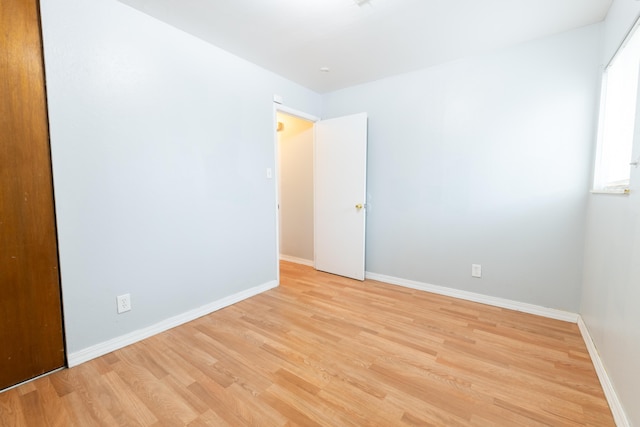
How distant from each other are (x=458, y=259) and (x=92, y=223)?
10.2 feet

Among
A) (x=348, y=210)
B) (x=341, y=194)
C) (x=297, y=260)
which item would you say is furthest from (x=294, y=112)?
(x=297, y=260)

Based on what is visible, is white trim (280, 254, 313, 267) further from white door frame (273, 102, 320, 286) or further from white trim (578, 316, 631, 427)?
white trim (578, 316, 631, 427)

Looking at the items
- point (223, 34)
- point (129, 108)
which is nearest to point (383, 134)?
point (223, 34)

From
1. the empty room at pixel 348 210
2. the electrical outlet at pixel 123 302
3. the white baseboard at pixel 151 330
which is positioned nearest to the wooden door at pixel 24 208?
the empty room at pixel 348 210

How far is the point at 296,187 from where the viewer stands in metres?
4.15

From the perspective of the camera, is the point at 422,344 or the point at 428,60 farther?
the point at 428,60

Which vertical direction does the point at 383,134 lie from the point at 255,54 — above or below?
below

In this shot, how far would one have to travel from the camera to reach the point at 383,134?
3.20 m

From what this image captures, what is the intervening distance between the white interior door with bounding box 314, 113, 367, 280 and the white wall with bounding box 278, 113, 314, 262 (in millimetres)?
375

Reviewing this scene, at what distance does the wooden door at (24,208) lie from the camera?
1467mm

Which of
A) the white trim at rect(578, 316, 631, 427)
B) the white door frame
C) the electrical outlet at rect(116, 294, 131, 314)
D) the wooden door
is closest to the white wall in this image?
the white door frame

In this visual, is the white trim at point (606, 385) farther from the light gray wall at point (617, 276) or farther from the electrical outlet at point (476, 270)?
the electrical outlet at point (476, 270)

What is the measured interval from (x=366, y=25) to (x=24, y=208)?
2527 millimetres

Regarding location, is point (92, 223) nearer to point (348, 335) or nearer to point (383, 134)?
point (348, 335)
